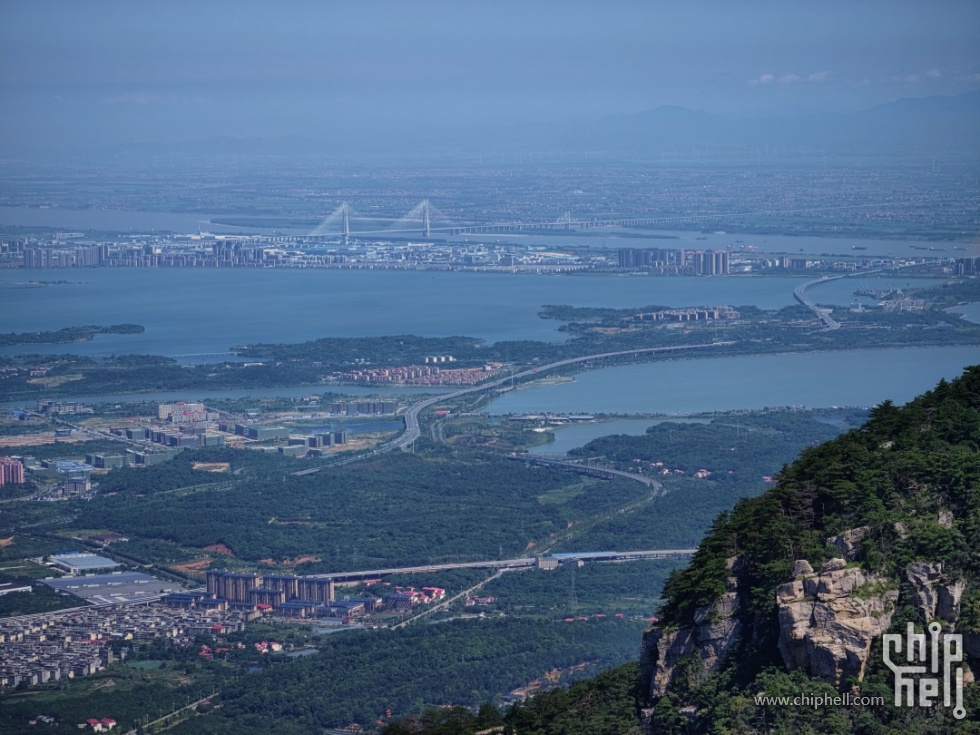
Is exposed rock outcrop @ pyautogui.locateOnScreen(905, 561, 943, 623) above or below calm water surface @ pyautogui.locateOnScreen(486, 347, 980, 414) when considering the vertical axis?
above

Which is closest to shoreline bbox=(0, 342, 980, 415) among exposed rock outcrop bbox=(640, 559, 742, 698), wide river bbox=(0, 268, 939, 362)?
wide river bbox=(0, 268, 939, 362)

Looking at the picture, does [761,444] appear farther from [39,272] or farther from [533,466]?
[39,272]

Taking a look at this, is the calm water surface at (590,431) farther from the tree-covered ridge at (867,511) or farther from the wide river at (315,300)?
the tree-covered ridge at (867,511)

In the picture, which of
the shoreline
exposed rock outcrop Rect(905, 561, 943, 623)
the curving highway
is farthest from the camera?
the shoreline

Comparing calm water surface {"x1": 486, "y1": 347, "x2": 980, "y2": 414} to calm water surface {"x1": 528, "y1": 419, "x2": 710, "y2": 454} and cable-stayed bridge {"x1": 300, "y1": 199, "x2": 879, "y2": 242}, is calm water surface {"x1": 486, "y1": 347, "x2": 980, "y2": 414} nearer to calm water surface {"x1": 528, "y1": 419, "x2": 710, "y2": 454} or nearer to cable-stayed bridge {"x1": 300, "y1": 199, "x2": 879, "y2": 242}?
calm water surface {"x1": 528, "y1": 419, "x2": 710, "y2": 454}

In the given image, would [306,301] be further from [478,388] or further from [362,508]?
[362,508]

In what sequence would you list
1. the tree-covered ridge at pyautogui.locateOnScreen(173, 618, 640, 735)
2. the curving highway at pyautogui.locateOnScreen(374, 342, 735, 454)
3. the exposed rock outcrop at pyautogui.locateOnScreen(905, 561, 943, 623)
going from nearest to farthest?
the exposed rock outcrop at pyautogui.locateOnScreen(905, 561, 943, 623), the tree-covered ridge at pyautogui.locateOnScreen(173, 618, 640, 735), the curving highway at pyautogui.locateOnScreen(374, 342, 735, 454)

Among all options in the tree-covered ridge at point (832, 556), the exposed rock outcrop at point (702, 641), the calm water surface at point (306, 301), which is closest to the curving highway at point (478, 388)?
the calm water surface at point (306, 301)
